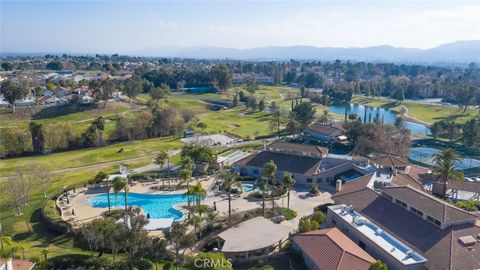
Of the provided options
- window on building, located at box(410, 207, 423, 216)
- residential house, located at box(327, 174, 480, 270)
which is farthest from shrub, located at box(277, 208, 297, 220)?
window on building, located at box(410, 207, 423, 216)

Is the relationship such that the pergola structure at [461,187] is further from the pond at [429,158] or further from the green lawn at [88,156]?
the green lawn at [88,156]

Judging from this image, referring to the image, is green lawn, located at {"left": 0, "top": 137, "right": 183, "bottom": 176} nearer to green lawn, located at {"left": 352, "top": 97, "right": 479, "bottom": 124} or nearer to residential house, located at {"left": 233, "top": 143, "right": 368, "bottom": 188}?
residential house, located at {"left": 233, "top": 143, "right": 368, "bottom": 188}

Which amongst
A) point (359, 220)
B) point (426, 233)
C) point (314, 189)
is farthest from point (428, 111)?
point (426, 233)

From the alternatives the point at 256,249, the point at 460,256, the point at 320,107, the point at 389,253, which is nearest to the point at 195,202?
the point at 256,249

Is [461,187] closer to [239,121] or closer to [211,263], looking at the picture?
[211,263]

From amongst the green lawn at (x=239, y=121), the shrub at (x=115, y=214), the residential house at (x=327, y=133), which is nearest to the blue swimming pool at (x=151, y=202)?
the shrub at (x=115, y=214)

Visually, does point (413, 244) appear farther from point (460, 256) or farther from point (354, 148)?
point (354, 148)
